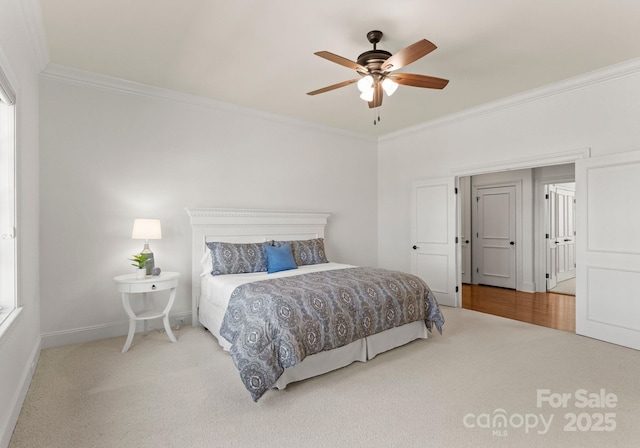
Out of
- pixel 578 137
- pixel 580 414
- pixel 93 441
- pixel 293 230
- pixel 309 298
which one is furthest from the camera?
pixel 293 230

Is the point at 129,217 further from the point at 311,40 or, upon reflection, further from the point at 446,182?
the point at 446,182

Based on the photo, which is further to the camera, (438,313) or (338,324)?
(438,313)

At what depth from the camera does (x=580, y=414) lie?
2.18 metres

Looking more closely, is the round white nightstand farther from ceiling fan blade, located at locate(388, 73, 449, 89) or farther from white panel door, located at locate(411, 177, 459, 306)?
white panel door, located at locate(411, 177, 459, 306)

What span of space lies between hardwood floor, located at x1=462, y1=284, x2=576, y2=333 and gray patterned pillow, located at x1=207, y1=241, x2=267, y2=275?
10.5ft

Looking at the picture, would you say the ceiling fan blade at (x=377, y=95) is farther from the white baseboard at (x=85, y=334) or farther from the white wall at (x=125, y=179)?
the white baseboard at (x=85, y=334)

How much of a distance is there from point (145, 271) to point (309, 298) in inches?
71.5

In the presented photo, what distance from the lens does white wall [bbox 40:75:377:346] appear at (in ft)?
11.1

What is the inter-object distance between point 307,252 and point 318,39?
2579 millimetres

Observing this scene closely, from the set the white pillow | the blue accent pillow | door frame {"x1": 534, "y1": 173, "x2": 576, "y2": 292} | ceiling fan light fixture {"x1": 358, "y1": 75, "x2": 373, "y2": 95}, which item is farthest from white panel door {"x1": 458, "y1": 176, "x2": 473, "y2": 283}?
the white pillow

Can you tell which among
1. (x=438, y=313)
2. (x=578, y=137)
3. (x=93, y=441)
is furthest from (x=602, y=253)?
(x=93, y=441)

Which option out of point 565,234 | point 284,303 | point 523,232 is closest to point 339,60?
point 284,303

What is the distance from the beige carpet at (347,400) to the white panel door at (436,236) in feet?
5.53

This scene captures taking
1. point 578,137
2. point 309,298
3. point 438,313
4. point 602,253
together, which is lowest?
point 438,313
